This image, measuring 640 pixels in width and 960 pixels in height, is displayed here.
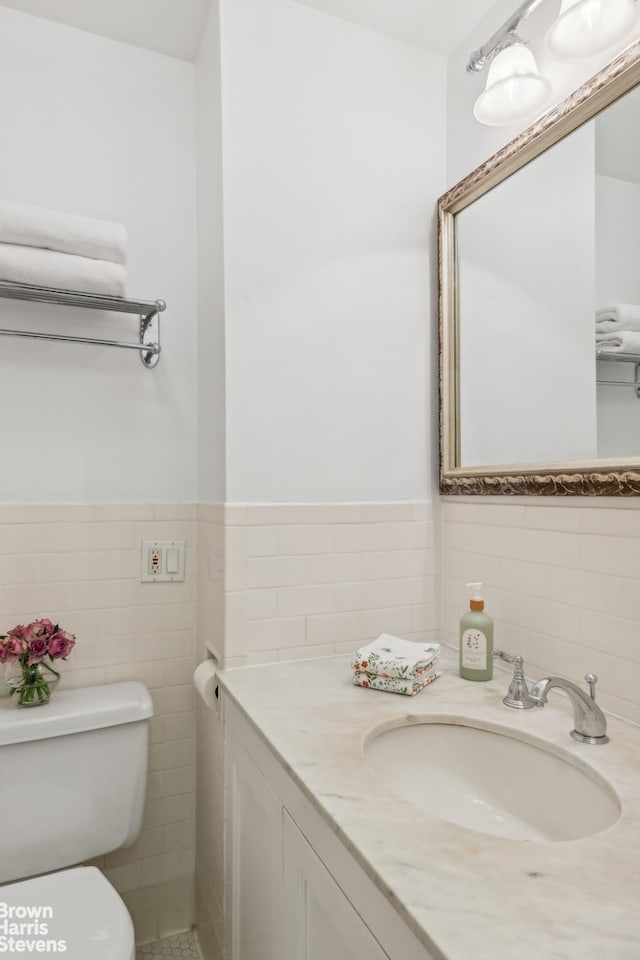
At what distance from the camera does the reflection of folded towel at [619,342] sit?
3.45 feet

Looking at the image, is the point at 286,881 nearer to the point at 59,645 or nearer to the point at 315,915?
the point at 315,915

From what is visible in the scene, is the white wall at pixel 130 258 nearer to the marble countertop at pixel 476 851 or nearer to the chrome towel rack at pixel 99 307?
the chrome towel rack at pixel 99 307

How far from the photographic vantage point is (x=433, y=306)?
1587 mm

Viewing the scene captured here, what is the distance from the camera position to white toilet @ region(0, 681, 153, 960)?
1.12 metres

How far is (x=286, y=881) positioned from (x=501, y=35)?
166 cm

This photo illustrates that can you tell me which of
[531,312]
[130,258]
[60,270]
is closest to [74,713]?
[60,270]

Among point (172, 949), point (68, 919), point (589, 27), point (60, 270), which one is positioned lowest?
point (172, 949)

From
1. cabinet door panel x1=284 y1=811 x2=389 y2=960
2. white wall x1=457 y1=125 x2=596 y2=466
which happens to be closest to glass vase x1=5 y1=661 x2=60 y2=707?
cabinet door panel x1=284 y1=811 x2=389 y2=960

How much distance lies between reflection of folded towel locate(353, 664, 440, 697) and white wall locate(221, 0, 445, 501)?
447mm

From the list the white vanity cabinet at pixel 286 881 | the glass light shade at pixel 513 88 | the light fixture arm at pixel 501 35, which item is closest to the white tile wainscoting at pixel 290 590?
the white vanity cabinet at pixel 286 881

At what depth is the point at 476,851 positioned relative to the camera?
0.69 meters

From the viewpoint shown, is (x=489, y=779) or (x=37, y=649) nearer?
(x=489, y=779)

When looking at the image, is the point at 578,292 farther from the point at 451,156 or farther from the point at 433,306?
the point at 451,156

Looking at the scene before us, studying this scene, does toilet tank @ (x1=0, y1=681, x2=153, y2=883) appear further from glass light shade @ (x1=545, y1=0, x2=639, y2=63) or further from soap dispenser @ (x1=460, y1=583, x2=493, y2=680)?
glass light shade @ (x1=545, y1=0, x2=639, y2=63)
